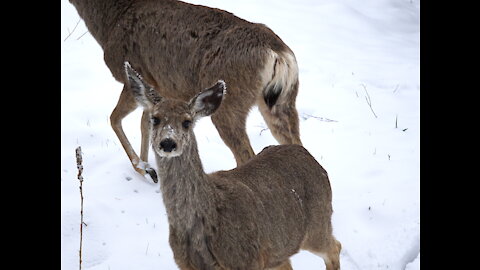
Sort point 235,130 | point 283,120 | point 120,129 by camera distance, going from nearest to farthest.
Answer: point 235,130 → point 283,120 → point 120,129

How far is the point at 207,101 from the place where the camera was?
414cm

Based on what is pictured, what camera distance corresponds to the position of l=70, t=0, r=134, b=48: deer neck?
21.3ft

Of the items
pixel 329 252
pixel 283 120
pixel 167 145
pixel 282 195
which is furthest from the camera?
pixel 283 120

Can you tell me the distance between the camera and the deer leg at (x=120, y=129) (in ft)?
20.7

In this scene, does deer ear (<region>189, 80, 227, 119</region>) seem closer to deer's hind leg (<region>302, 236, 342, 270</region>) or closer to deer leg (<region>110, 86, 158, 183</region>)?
deer's hind leg (<region>302, 236, 342, 270</region>)

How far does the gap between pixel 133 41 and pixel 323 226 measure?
2.74 metres

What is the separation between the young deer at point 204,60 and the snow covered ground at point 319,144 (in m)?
0.68

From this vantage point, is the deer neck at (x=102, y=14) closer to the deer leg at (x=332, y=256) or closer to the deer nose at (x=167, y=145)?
the deer nose at (x=167, y=145)

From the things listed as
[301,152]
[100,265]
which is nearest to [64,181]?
[100,265]

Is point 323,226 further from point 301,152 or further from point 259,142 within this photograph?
point 259,142

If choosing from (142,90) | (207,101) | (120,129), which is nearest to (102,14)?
(120,129)

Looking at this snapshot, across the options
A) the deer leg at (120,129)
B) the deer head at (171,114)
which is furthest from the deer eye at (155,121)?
the deer leg at (120,129)

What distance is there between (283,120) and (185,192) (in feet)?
6.68

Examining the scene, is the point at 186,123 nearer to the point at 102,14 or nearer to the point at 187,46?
the point at 187,46
